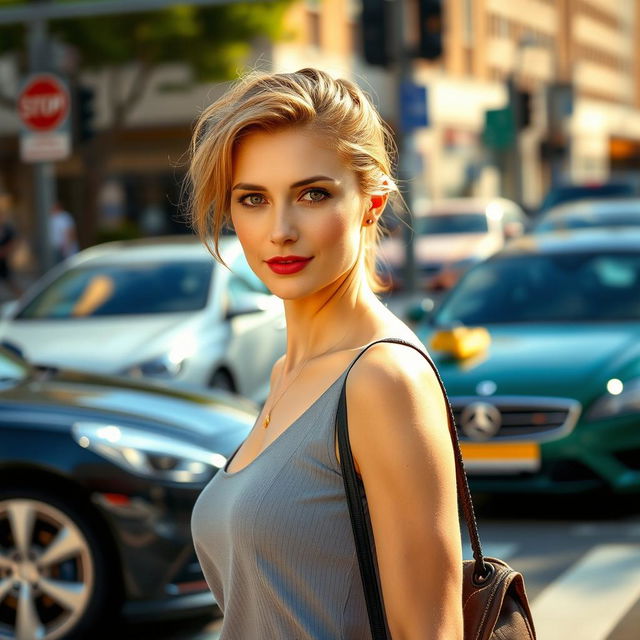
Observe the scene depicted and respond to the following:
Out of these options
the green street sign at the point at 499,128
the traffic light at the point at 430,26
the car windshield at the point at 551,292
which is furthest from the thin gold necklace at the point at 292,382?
the green street sign at the point at 499,128

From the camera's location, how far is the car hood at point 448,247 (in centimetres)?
2419

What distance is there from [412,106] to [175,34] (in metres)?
11.2

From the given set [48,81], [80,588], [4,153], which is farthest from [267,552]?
[4,153]

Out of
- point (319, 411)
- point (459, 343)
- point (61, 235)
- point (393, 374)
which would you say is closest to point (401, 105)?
point (61, 235)

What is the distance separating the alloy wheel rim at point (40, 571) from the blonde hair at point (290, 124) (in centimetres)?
323

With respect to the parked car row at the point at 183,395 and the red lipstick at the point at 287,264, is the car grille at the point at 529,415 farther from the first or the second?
the red lipstick at the point at 287,264

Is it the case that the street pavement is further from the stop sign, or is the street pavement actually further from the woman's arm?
the stop sign

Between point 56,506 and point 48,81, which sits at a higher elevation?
point 48,81

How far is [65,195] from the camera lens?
4672 cm

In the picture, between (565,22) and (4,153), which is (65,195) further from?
(565,22)

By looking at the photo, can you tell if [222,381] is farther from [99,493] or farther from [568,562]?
[99,493]

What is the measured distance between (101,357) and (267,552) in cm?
784

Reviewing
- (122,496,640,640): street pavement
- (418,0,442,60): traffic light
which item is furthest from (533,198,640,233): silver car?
(122,496,640,640): street pavement

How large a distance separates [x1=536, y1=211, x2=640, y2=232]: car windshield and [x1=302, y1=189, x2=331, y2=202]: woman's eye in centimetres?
1769
